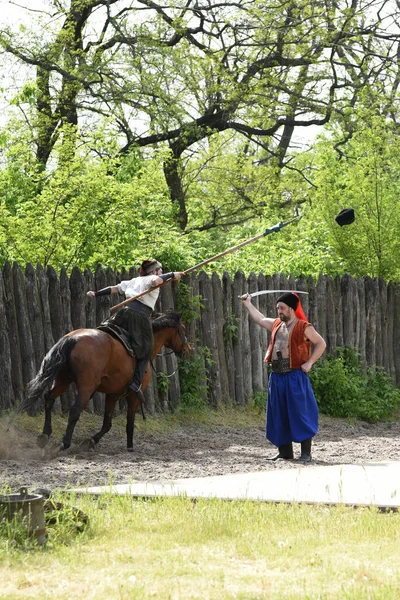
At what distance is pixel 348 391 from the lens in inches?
603

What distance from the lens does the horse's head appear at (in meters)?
11.6

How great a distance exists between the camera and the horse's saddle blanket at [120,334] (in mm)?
10852

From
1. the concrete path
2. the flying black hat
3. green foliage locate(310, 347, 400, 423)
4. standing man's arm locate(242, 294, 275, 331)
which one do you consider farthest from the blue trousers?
green foliage locate(310, 347, 400, 423)

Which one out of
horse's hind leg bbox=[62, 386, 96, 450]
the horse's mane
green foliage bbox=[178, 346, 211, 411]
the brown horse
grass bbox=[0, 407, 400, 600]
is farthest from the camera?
green foliage bbox=[178, 346, 211, 411]

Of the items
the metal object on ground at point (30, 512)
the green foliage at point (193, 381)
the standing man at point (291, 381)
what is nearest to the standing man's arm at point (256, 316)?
the standing man at point (291, 381)

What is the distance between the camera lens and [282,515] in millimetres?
6594

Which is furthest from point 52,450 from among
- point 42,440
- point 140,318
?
point 140,318

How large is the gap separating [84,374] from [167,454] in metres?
1.28

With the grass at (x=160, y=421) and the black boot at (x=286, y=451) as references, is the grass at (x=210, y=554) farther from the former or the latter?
the grass at (x=160, y=421)

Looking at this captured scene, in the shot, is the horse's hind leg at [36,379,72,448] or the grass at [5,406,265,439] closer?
the horse's hind leg at [36,379,72,448]

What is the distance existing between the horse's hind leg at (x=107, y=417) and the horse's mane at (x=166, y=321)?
0.93m

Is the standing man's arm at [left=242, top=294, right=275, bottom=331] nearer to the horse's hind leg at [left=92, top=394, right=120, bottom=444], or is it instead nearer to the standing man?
the standing man

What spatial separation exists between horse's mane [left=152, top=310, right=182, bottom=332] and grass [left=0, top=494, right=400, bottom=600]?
4.54m

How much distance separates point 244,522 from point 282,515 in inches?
13.6
